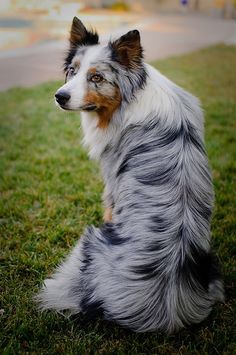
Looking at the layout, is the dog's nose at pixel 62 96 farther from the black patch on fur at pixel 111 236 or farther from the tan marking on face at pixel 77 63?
the black patch on fur at pixel 111 236

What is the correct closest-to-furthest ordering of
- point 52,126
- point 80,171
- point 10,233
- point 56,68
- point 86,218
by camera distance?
point 10,233
point 86,218
point 80,171
point 52,126
point 56,68

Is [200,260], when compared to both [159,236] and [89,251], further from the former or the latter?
[89,251]

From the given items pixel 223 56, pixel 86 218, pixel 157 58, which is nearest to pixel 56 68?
pixel 157 58

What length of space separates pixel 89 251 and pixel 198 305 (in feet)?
2.57

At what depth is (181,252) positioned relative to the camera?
2465mm

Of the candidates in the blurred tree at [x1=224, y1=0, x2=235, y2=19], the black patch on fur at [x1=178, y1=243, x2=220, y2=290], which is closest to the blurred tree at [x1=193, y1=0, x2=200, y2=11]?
the blurred tree at [x1=224, y1=0, x2=235, y2=19]

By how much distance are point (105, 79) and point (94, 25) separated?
8108mm

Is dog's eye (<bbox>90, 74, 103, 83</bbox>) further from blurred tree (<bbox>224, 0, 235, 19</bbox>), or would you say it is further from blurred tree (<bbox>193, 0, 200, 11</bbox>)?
blurred tree (<bbox>193, 0, 200, 11</bbox>)

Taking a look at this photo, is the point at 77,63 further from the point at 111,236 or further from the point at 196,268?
the point at 196,268

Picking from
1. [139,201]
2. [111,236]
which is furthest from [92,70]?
[111,236]

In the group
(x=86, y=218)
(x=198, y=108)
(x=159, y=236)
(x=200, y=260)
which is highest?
(x=198, y=108)

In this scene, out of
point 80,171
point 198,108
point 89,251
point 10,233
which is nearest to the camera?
point 89,251

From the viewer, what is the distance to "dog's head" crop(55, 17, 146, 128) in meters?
2.88

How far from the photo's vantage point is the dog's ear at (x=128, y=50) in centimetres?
278
